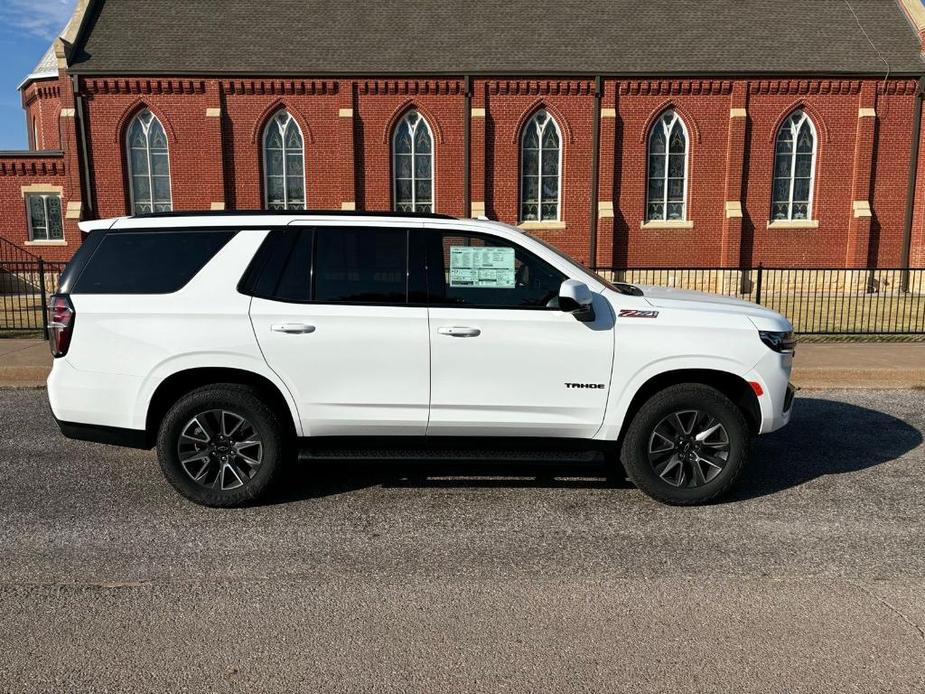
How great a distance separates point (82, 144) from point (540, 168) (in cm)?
1470

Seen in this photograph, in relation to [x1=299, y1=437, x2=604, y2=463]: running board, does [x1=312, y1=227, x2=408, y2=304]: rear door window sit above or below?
above

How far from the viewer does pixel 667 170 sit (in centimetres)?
2253

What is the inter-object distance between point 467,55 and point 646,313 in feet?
65.6

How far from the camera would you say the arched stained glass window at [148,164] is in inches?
875

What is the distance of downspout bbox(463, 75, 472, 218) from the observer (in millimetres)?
21766

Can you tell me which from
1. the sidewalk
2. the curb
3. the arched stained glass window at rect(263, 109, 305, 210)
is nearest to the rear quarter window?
the sidewalk

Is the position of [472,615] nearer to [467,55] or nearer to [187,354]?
[187,354]

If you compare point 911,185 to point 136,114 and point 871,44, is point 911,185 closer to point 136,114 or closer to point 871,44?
point 871,44

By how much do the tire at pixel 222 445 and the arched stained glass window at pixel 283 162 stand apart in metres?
18.8

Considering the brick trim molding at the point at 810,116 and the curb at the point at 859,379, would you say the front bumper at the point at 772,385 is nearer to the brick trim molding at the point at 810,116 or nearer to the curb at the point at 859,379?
the curb at the point at 859,379

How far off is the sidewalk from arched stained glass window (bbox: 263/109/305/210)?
13168 millimetres

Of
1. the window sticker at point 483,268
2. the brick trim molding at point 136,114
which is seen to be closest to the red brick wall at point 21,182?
the brick trim molding at point 136,114

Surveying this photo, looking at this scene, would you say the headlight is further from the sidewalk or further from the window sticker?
the sidewalk

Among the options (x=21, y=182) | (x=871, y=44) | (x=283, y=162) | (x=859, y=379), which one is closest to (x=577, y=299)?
(x=859, y=379)
